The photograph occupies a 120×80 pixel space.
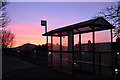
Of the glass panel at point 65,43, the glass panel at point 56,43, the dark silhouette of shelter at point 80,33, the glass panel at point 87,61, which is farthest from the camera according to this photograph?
the glass panel at point 56,43

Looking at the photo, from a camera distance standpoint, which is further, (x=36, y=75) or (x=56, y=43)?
(x=56, y=43)

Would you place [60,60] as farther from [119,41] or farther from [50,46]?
[119,41]

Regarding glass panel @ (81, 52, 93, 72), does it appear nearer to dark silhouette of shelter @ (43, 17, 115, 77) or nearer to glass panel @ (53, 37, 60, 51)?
dark silhouette of shelter @ (43, 17, 115, 77)

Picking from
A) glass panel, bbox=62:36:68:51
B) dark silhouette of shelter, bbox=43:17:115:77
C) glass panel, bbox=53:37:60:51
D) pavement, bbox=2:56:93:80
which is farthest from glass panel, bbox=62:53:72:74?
glass panel, bbox=53:37:60:51

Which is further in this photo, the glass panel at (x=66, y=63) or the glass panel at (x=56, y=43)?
the glass panel at (x=56, y=43)

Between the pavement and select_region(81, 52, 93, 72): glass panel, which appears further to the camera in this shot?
select_region(81, 52, 93, 72): glass panel

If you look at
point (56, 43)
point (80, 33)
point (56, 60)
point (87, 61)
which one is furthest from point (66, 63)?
point (80, 33)

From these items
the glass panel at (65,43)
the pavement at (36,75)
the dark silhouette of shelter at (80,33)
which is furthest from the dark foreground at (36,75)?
the glass panel at (65,43)

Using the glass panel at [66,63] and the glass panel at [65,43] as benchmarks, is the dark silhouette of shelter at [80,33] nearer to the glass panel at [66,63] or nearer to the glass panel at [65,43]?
the glass panel at [66,63]

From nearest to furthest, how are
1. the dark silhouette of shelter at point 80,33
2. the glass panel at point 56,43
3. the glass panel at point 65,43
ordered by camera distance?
the dark silhouette of shelter at point 80,33
the glass panel at point 65,43
the glass panel at point 56,43

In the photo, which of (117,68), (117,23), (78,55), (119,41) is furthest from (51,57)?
(117,23)

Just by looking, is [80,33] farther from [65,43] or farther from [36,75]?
[36,75]

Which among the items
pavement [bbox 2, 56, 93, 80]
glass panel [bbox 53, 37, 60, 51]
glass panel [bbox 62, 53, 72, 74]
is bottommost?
pavement [bbox 2, 56, 93, 80]

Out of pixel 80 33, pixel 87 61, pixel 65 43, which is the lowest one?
A: pixel 87 61
